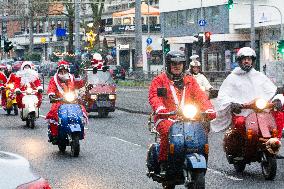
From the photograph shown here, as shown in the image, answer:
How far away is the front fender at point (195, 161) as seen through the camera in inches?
377

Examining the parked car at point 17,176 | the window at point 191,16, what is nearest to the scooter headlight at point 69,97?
the parked car at point 17,176

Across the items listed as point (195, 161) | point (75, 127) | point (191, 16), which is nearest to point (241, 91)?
point (195, 161)

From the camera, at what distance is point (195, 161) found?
31.6ft

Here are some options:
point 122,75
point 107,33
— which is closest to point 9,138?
point 122,75

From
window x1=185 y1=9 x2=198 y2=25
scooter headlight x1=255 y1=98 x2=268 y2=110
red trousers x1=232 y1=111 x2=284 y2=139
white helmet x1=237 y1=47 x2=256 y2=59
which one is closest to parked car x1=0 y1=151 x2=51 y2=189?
scooter headlight x1=255 y1=98 x2=268 y2=110

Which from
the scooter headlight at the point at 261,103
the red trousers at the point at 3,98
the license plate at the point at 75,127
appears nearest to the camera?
the scooter headlight at the point at 261,103

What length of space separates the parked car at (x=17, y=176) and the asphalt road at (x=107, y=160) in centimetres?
627

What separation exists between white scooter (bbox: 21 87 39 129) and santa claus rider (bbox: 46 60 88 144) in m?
5.69

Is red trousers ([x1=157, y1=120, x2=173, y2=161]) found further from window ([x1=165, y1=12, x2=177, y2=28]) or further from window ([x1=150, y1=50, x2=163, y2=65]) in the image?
window ([x1=150, y1=50, x2=163, y2=65])

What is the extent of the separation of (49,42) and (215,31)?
50091 mm

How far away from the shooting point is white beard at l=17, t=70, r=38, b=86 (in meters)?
25.0

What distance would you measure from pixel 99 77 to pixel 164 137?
19.4 metres

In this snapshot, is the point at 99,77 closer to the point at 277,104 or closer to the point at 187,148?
the point at 277,104

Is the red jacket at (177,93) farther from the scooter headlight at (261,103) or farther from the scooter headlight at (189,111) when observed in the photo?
the scooter headlight at (261,103)
